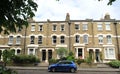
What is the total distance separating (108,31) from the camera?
4534 centimetres

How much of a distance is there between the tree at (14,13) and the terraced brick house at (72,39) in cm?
3892

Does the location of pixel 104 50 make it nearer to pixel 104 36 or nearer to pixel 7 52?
pixel 104 36

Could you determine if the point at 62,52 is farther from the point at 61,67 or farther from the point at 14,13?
the point at 14,13

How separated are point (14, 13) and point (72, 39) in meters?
40.9

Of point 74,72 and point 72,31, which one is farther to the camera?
point 72,31

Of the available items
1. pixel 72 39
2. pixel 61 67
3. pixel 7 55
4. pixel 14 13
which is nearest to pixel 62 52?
pixel 72 39

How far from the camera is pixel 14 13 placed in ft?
15.5

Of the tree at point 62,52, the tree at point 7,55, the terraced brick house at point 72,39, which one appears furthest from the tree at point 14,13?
the terraced brick house at point 72,39

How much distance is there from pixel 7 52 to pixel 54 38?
42.5 meters

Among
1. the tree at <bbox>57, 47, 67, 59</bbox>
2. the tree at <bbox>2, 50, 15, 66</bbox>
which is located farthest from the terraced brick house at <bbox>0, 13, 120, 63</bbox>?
the tree at <bbox>2, 50, 15, 66</bbox>

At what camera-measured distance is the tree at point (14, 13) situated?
427cm

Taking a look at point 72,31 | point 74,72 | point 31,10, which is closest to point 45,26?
point 72,31

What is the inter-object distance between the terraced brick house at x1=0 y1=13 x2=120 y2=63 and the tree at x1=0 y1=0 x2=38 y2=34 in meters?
38.9

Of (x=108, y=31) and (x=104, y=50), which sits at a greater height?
(x=108, y=31)
